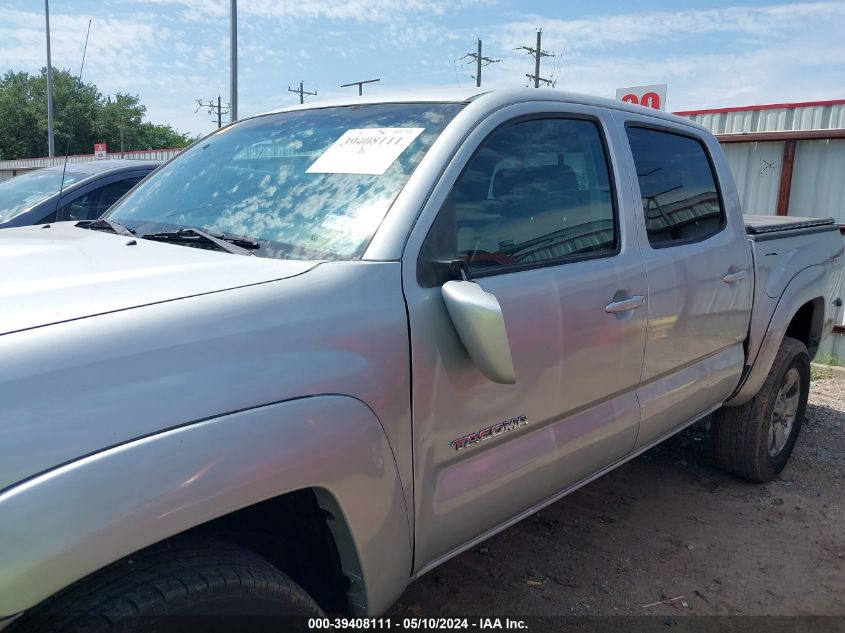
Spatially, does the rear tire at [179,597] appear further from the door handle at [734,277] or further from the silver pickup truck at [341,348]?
the door handle at [734,277]

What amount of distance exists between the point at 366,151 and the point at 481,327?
2.44ft

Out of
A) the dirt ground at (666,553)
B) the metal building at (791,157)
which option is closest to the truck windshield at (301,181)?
the dirt ground at (666,553)

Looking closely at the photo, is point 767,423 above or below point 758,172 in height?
below

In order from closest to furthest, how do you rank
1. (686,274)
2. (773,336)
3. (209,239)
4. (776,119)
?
1. (209,239)
2. (686,274)
3. (773,336)
4. (776,119)

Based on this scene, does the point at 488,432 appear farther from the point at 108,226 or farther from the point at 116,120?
the point at 116,120

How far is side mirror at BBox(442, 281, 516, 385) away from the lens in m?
1.76

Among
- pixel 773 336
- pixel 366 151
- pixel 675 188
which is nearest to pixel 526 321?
pixel 366 151

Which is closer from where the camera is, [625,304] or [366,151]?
[366,151]

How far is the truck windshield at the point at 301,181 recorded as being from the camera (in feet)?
6.42

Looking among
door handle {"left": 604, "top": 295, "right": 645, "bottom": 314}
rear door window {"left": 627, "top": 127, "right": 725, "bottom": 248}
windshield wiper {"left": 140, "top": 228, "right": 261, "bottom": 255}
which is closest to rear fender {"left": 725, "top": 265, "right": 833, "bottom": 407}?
rear door window {"left": 627, "top": 127, "right": 725, "bottom": 248}

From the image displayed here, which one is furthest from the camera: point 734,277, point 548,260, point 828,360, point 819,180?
point 819,180

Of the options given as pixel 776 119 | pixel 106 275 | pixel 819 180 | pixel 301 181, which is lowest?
pixel 106 275

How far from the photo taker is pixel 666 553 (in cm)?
329

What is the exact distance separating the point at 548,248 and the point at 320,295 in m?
0.98
